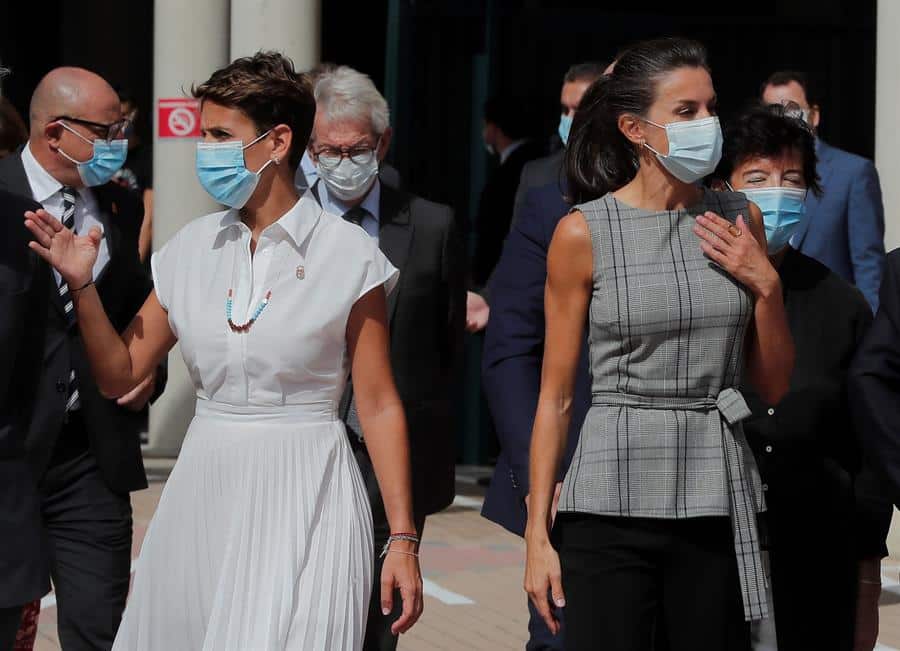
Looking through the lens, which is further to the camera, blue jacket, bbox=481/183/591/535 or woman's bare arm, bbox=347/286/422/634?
blue jacket, bbox=481/183/591/535

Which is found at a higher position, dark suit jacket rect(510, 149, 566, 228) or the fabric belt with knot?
Result: dark suit jacket rect(510, 149, 566, 228)

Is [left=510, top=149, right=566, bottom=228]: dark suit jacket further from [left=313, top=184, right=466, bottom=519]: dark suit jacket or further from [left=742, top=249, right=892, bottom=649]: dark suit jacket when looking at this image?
[left=742, top=249, right=892, bottom=649]: dark suit jacket

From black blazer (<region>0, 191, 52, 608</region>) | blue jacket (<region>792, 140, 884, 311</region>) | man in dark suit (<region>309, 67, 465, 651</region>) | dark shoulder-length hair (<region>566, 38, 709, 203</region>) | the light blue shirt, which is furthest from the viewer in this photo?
blue jacket (<region>792, 140, 884, 311</region>)

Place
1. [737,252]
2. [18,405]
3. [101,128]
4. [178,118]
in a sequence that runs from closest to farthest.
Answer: [18,405], [737,252], [101,128], [178,118]

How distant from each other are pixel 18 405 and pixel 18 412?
0.01m

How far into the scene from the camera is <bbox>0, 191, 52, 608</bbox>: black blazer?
146 inches

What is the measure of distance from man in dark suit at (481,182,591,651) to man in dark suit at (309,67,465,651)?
633mm

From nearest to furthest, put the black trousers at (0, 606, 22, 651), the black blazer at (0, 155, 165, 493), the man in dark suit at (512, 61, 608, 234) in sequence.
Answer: the black trousers at (0, 606, 22, 651) → the black blazer at (0, 155, 165, 493) → the man in dark suit at (512, 61, 608, 234)

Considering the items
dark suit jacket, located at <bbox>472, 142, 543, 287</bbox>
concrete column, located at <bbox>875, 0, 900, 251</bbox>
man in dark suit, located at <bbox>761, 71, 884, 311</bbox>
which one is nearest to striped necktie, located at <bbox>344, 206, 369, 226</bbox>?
man in dark suit, located at <bbox>761, 71, 884, 311</bbox>

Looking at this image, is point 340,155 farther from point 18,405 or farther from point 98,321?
point 18,405

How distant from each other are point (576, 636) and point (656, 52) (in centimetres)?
127

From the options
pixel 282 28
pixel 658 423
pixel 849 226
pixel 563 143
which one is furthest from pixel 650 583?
pixel 282 28

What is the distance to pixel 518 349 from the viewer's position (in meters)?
4.67

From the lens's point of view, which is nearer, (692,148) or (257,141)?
(692,148)
